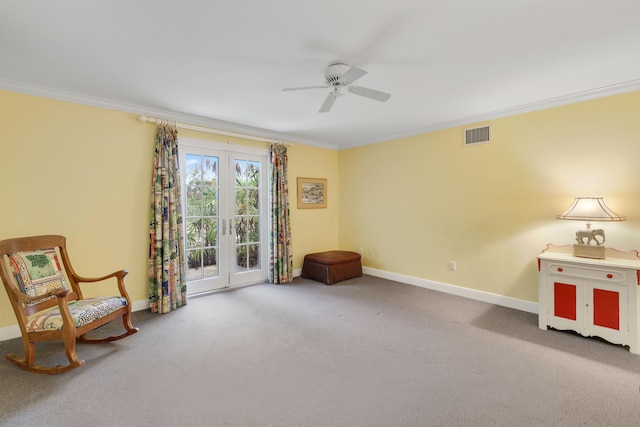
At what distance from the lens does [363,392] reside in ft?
6.44

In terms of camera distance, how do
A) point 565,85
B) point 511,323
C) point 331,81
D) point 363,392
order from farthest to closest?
point 511,323
point 565,85
point 331,81
point 363,392

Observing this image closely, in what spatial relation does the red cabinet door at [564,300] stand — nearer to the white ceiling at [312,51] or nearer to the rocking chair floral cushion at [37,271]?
the white ceiling at [312,51]

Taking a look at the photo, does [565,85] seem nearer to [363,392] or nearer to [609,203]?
[609,203]

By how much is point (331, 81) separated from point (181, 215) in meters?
2.51

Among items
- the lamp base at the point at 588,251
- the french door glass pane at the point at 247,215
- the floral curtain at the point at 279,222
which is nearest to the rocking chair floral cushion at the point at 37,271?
the french door glass pane at the point at 247,215

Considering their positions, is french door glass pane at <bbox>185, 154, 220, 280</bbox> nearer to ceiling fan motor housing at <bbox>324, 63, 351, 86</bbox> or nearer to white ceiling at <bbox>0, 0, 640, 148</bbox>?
white ceiling at <bbox>0, 0, 640, 148</bbox>

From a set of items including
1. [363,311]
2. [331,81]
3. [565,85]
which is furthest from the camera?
[363,311]

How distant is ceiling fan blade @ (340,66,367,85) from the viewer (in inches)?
81.1

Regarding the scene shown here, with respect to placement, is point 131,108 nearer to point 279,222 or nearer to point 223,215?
point 223,215

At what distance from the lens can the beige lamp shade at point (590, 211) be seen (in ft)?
8.77

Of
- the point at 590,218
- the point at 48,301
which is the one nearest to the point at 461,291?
the point at 590,218

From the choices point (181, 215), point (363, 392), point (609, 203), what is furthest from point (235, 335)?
point (609, 203)

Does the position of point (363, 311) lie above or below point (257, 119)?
below

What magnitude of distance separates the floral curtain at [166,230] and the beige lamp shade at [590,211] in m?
4.33
